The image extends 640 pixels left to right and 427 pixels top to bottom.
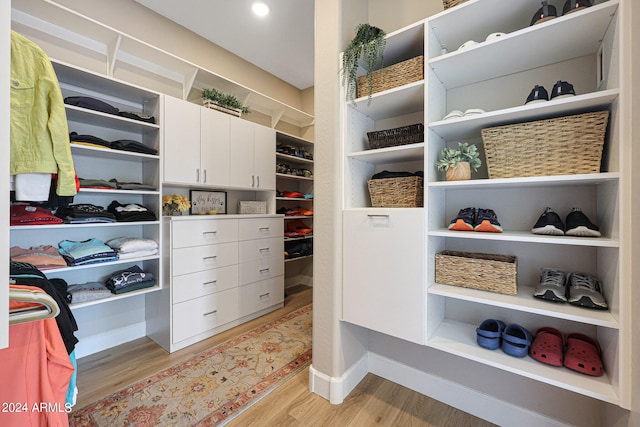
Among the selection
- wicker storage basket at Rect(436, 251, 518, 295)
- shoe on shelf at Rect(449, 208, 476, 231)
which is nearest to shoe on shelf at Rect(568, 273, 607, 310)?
wicker storage basket at Rect(436, 251, 518, 295)

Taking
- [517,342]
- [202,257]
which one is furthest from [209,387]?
[517,342]

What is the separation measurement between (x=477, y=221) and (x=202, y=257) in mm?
2067

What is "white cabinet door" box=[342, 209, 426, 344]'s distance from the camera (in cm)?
131

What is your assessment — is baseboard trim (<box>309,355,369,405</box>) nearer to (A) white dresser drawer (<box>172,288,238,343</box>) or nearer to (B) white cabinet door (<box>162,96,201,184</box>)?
(A) white dresser drawer (<box>172,288,238,343</box>)

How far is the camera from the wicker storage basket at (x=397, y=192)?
146 cm

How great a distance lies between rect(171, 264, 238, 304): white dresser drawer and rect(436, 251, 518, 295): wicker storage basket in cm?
184

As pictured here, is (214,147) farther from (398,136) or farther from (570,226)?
(570,226)

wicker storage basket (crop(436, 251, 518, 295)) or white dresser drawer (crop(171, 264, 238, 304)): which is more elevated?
wicker storage basket (crop(436, 251, 518, 295))

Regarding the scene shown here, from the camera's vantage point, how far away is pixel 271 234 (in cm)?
291

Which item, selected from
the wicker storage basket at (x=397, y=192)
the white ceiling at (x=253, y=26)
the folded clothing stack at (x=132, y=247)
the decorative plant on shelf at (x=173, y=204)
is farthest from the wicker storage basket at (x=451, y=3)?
the folded clothing stack at (x=132, y=247)

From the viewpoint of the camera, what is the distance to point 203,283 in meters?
2.31

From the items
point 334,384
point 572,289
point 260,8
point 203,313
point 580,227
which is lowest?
point 334,384

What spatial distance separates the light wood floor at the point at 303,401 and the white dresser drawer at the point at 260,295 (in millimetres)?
658

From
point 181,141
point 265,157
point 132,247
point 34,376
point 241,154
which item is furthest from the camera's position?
point 265,157
